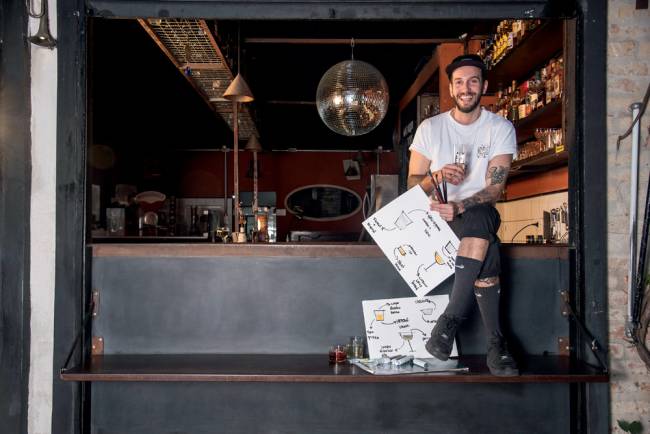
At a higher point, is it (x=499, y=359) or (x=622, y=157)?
(x=622, y=157)

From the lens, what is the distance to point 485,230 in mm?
2756

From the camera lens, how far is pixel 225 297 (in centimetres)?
314

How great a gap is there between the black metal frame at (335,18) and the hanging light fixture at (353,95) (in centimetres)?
169

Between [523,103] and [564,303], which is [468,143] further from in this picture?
[523,103]

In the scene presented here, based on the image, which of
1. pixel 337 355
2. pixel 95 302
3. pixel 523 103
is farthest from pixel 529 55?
pixel 95 302

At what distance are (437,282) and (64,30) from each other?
2.20 m

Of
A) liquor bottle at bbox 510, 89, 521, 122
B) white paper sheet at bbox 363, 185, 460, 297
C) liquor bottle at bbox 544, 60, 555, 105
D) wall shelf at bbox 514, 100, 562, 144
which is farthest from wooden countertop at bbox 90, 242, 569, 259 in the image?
liquor bottle at bbox 510, 89, 521, 122

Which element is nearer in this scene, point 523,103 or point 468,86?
point 468,86

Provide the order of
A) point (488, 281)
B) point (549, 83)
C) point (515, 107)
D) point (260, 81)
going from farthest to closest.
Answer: point (260, 81)
point (515, 107)
point (549, 83)
point (488, 281)

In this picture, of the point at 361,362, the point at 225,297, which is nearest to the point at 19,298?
the point at 225,297

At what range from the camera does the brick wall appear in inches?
117

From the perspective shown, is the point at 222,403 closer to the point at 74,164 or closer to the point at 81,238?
the point at 81,238

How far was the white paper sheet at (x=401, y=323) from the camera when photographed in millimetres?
Result: 3027

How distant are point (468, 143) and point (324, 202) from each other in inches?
347
